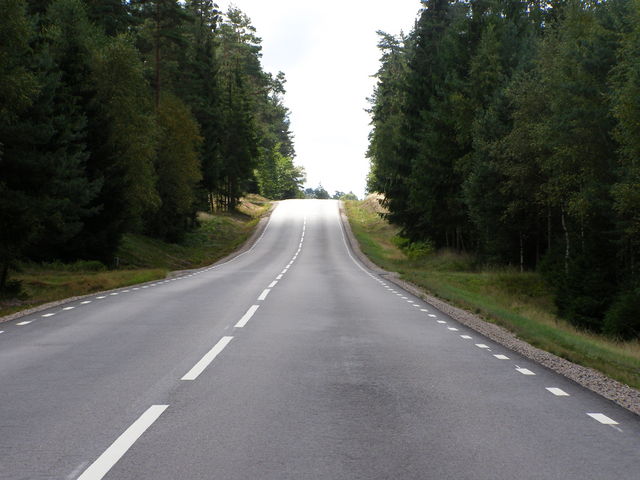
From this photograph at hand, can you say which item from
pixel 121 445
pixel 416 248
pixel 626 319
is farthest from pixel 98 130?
pixel 121 445

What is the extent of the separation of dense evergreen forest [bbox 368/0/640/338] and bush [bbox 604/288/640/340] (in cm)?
5

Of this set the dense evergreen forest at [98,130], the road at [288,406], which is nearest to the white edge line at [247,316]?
the road at [288,406]

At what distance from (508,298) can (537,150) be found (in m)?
7.24

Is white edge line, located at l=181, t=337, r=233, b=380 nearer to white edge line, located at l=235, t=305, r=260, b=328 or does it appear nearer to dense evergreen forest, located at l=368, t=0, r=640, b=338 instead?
white edge line, located at l=235, t=305, r=260, b=328

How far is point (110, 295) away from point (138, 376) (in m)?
12.7

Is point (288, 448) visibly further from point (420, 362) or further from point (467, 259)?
point (467, 259)

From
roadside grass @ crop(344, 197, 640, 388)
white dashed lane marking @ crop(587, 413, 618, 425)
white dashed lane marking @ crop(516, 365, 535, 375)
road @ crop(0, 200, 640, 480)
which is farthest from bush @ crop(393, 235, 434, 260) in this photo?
white dashed lane marking @ crop(587, 413, 618, 425)

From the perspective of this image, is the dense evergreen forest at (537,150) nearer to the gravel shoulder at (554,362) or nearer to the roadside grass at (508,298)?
the roadside grass at (508,298)

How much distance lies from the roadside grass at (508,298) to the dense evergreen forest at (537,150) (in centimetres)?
148

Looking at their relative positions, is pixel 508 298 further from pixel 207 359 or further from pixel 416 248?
pixel 416 248

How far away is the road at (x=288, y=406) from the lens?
16.2ft

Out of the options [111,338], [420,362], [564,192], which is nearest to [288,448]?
[420,362]

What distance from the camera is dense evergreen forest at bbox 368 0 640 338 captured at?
2547cm

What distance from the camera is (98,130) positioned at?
118ft
